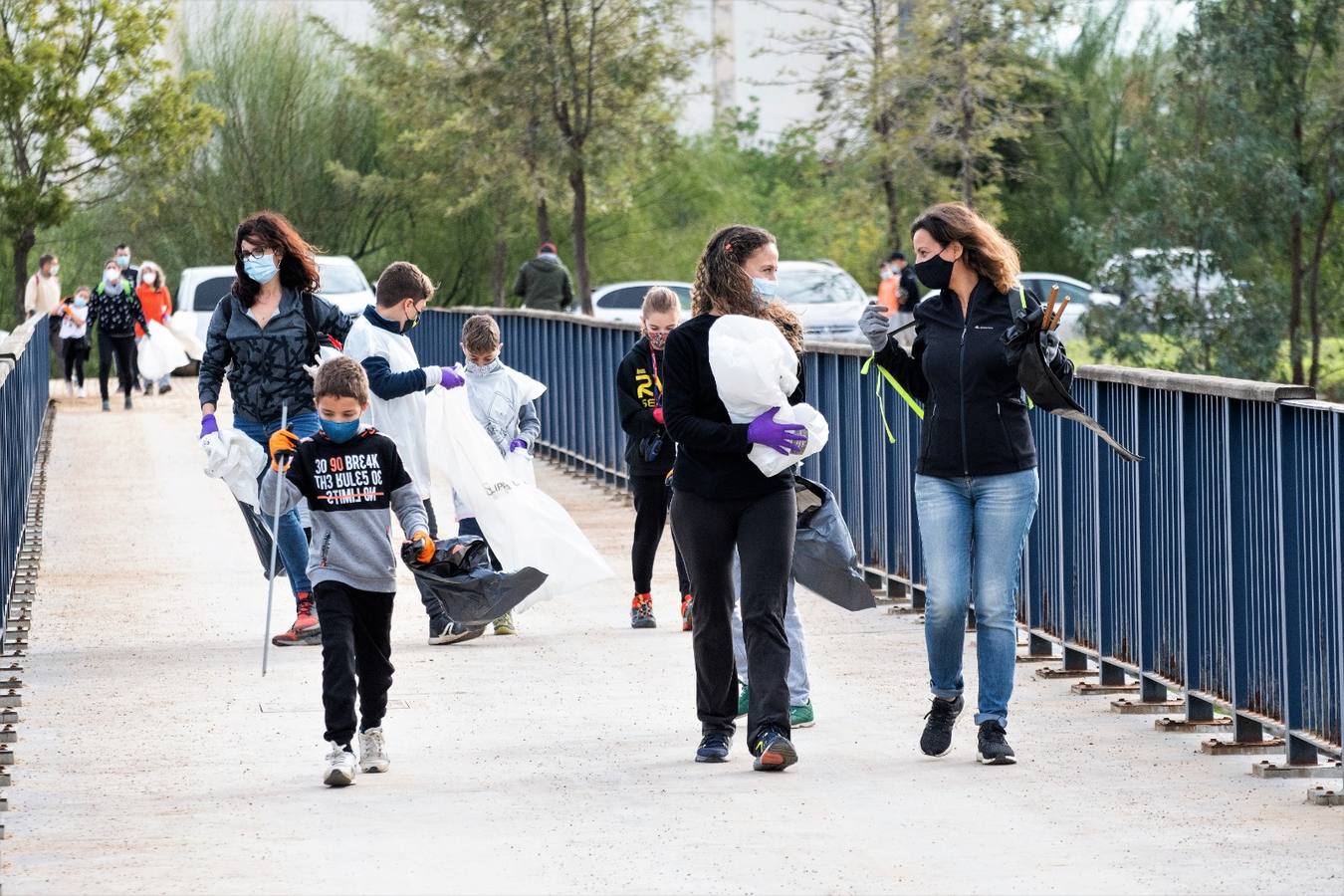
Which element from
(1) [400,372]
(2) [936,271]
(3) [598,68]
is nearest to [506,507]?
(1) [400,372]

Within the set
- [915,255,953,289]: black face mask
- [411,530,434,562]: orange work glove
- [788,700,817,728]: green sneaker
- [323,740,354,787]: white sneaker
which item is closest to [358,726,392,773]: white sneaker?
[323,740,354,787]: white sneaker

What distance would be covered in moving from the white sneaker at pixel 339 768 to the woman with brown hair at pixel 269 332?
2.88 meters

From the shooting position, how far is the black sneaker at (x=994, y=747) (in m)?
7.24

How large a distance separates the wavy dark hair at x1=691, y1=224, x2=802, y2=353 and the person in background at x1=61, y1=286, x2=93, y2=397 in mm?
22489

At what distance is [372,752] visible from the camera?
723cm

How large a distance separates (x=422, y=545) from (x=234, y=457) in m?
2.48

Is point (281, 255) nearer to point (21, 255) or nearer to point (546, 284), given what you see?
point (546, 284)

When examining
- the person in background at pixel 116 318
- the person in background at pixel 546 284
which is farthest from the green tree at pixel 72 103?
the person in background at pixel 546 284

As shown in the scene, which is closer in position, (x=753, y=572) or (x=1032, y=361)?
(x=1032, y=361)

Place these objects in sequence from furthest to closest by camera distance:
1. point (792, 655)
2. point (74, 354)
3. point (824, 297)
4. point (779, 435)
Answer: point (824, 297) → point (74, 354) → point (792, 655) → point (779, 435)

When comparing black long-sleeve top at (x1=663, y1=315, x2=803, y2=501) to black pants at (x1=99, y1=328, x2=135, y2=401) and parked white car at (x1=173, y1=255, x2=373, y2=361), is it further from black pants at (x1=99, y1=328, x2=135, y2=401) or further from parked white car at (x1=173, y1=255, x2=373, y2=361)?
parked white car at (x1=173, y1=255, x2=373, y2=361)

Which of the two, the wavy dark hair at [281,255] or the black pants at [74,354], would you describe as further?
the black pants at [74,354]

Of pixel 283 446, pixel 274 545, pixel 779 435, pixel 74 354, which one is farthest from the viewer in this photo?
pixel 74 354

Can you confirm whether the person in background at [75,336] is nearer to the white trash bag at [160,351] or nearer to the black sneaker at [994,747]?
the white trash bag at [160,351]
